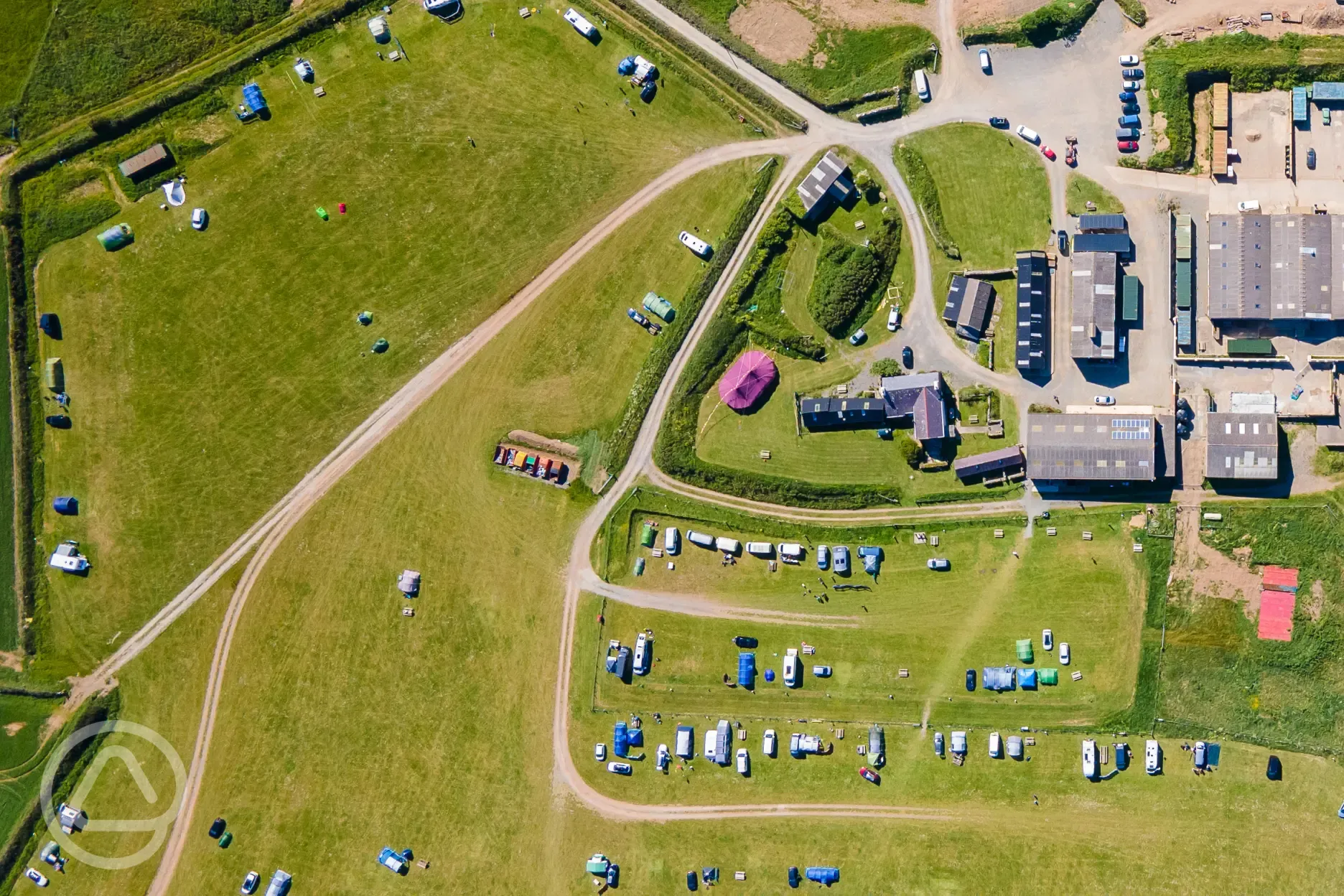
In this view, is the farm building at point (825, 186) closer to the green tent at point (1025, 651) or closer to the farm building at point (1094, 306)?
the farm building at point (1094, 306)

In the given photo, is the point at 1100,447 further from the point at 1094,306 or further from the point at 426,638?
the point at 426,638

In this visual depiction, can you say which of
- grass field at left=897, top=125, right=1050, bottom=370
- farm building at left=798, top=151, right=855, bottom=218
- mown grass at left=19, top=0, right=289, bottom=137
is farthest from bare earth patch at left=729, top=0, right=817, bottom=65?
mown grass at left=19, top=0, right=289, bottom=137

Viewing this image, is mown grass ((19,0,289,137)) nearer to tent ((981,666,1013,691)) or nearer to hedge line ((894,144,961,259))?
hedge line ((894,144,961,259))

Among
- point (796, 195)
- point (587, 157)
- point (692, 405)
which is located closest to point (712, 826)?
point (692, 405)

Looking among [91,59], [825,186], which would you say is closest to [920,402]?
[825,186]

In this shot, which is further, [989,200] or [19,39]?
[19,39]
